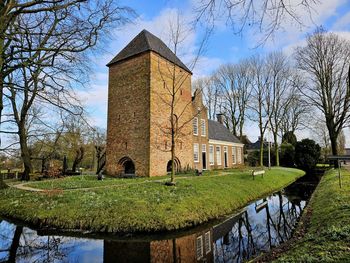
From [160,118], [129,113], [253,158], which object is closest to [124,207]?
[160,118]

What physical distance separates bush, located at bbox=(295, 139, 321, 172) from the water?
88.8 ft

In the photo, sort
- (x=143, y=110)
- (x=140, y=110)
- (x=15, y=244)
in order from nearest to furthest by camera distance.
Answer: (x=15, y=244) < (x=143, y=110) < (x=140, y=110)

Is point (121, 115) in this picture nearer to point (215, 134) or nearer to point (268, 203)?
point (268, 203)

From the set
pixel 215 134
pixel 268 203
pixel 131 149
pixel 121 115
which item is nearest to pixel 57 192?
pixel 131 149

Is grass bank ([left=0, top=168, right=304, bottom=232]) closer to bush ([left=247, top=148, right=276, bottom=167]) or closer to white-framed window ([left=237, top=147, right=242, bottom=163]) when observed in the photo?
white-framed window ([left=237, top=147, right=242, bottom=163])

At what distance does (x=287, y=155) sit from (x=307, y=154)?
11.1ft

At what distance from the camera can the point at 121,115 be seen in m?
19.5

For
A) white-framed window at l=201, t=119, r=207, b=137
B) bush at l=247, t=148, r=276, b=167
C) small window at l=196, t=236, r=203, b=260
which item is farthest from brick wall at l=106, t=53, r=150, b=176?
bush at l=247, t=148, r=276, b=167

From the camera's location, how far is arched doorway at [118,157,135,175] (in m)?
19.1

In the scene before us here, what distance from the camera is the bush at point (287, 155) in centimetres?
3625

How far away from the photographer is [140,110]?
18344mm

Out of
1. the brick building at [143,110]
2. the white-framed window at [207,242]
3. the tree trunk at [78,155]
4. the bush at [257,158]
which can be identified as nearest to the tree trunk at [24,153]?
the brick building at [143,110]

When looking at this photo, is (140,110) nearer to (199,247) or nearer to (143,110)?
(143,110)

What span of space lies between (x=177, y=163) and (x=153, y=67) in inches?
326
